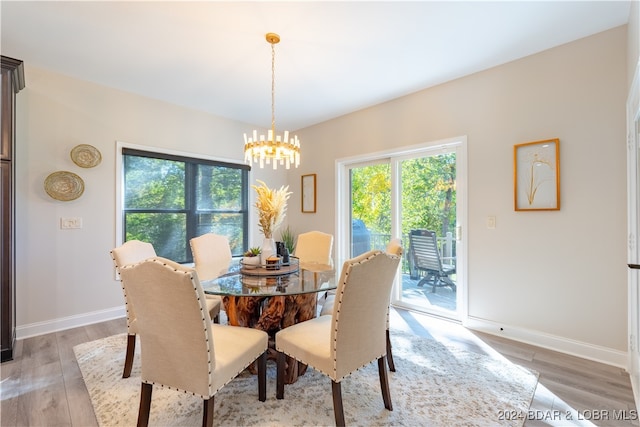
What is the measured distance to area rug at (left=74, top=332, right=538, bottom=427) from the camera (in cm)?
Result: 167

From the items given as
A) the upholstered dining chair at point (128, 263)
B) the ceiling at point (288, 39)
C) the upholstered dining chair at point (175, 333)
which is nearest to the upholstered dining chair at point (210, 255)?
the upholstered dining chair at point (128, 263)

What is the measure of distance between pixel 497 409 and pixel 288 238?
3514 mm

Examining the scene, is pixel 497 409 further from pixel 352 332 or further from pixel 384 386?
pixel 352 332

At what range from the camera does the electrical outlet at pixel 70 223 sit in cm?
300

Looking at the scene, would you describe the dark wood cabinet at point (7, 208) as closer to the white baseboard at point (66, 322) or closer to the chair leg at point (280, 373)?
the white baseboard at point (66, 322)

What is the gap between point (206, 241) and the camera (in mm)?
2848

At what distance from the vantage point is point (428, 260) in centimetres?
347

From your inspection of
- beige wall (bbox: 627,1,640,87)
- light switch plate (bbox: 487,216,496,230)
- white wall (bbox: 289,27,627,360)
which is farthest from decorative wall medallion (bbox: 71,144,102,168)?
beige wall (bbox: 627,1,640,87)

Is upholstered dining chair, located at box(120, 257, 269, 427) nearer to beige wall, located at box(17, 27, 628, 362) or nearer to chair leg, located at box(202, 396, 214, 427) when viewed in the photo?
chair leg, located at box(202, 396, 214, 427)

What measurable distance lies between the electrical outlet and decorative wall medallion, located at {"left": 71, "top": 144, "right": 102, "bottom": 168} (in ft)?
1.88

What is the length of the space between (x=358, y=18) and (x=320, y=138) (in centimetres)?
248

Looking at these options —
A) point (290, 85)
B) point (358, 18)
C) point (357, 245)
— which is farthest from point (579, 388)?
point (290, 85)

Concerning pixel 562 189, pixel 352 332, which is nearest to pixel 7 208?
pixel 352 332

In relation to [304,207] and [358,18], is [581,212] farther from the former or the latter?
[304,207]
